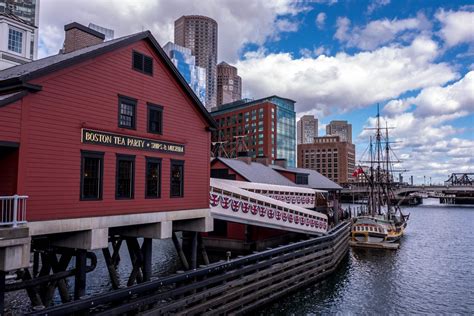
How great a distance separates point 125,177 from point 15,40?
1545cm

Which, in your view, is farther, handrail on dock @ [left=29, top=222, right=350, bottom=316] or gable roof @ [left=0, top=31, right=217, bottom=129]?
gable roof @ [left=0, top=31, right=217, bottom=129]

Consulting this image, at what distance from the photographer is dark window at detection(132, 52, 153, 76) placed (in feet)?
58.5

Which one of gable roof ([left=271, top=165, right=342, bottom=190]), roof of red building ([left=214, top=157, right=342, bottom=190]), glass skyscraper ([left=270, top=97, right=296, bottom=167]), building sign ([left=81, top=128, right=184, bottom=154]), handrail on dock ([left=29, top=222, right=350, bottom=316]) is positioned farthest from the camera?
glass skyscraper ([left=270, top=97, right=296, bottom=167])

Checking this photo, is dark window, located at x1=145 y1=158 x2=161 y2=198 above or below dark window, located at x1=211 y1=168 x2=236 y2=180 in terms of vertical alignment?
below

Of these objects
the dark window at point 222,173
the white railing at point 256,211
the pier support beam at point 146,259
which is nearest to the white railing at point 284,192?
the white railing at point 256,211

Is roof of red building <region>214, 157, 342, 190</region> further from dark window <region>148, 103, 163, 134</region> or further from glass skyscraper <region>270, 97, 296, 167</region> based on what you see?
glass skyscraper <region>270, 97, 296, 167</region>

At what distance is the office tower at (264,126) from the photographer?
141750mm

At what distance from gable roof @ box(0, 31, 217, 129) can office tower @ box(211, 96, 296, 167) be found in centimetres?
A: 11473

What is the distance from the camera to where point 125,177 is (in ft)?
55.1

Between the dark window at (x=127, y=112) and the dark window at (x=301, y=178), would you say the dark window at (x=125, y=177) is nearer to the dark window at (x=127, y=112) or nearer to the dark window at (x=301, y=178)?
the dark window at (x=127, y=112)

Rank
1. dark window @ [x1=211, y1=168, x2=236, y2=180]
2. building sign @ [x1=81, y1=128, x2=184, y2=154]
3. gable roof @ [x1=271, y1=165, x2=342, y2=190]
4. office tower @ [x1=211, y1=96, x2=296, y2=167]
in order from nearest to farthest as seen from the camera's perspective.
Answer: building sign @ [x1=81, y1=128, x2=184, y2=154]
dark window @ [x1=211, y1=168, x2=236, y2=180]
gable roof @ [x1=271, y1=165, x2=342, y2=190]
office tower @ [x1=211, y1=96, x2=296, y2=167]

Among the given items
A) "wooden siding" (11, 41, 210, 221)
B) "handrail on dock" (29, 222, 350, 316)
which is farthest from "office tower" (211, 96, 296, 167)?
"wooden siding" (11, 41, 210, 221)

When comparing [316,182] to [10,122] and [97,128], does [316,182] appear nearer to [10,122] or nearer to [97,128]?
[97,128]

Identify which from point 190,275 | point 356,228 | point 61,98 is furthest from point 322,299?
point 356,228
